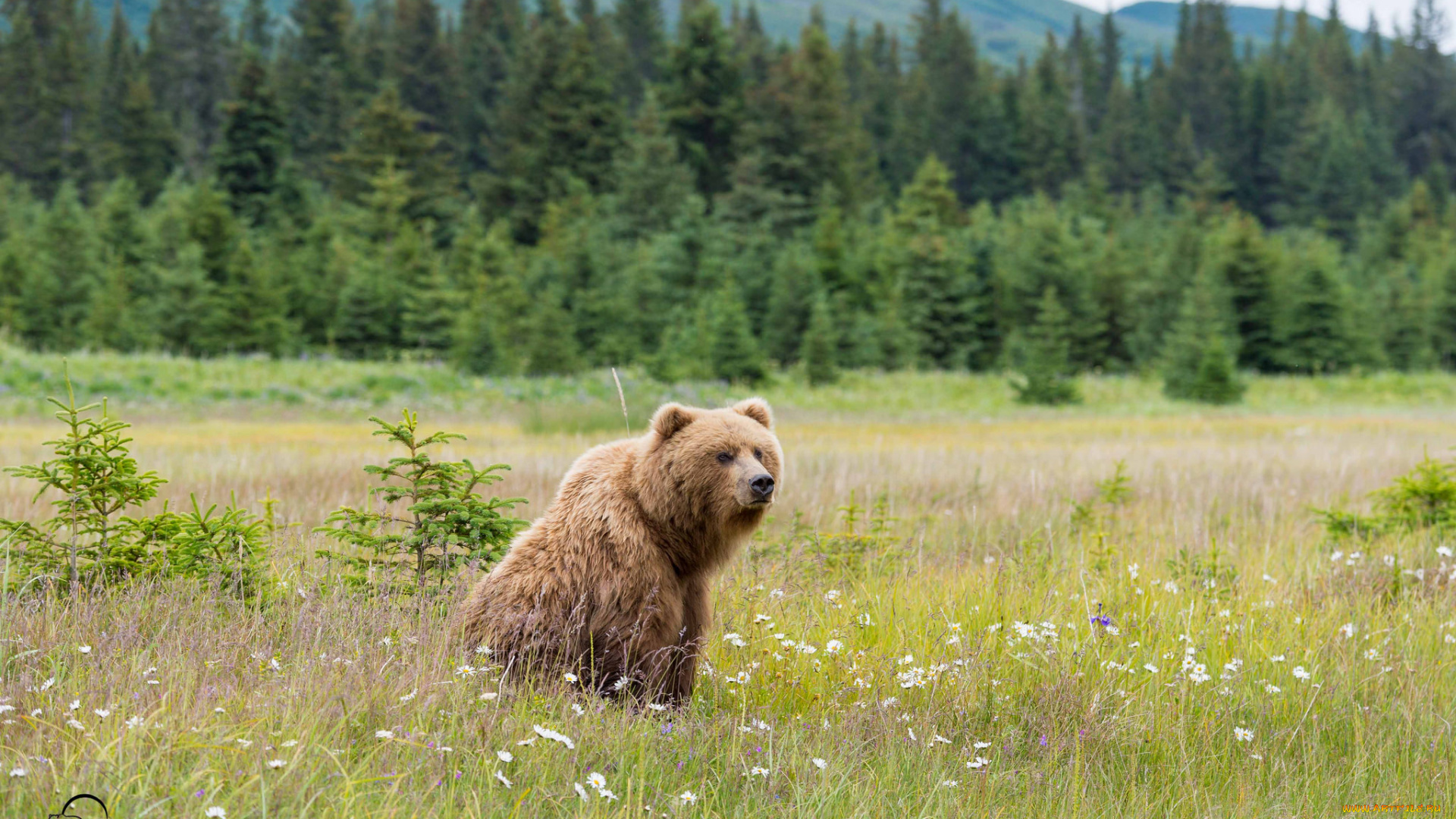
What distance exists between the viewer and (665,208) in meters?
43.0

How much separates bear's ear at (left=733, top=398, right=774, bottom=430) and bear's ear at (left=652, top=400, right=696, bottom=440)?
1.36 feet

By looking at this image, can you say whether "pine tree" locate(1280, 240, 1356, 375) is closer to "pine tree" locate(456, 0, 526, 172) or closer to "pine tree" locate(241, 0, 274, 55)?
"pine tree" locate(456, 0, 526, 172)

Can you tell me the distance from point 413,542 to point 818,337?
2467cm

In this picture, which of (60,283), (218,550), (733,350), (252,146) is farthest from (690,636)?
(252,146)

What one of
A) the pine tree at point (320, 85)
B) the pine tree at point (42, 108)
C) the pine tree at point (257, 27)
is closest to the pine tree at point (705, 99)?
the pine tree at point (320, 85)

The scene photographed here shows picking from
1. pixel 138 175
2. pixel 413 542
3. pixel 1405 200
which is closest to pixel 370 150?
pixel 138 175

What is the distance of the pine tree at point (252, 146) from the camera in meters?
45.0

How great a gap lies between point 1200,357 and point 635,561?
3064 centimetres

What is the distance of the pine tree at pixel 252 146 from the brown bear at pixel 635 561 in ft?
147

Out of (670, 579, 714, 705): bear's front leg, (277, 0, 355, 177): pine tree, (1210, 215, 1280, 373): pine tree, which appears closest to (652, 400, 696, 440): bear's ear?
(670, 579, 714, 705): bear's front leg

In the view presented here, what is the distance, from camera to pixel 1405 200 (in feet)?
192

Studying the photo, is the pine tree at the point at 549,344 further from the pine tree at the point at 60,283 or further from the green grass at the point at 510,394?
the pine tree at the point at 60,283

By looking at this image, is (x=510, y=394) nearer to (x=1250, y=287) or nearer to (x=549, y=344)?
(x=549, y=344)

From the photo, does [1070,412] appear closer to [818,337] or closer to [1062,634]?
[818,337]
